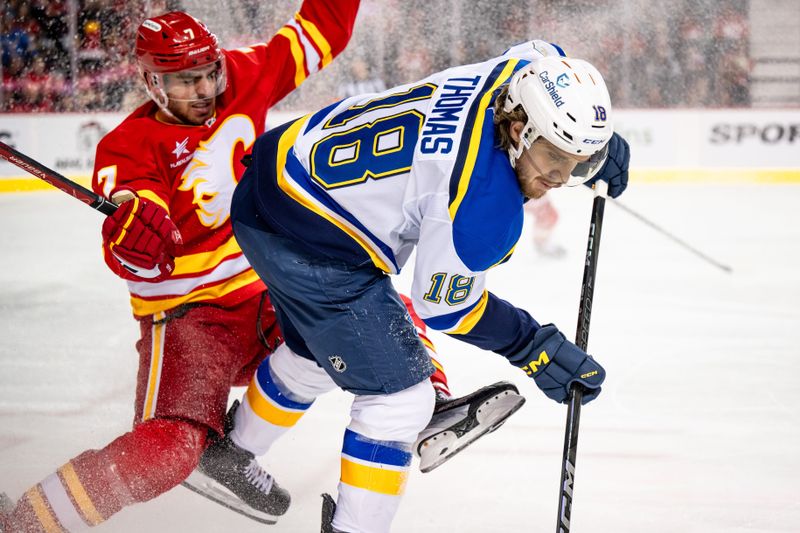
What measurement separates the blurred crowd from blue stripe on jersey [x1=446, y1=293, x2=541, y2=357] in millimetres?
3507

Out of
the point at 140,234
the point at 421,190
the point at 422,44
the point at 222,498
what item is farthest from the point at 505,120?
the point at 422,44

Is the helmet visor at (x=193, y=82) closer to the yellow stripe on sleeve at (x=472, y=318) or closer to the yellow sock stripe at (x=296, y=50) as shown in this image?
the yellow sock stripe at (x=296, y=50)

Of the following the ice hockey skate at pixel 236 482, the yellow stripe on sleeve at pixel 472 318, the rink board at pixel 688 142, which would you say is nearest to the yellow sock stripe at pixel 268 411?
the ice hockey skate at pixel 236 482

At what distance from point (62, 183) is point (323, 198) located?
0.67 metres

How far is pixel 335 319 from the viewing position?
1743 millimetres

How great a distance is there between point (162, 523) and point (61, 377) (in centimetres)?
104

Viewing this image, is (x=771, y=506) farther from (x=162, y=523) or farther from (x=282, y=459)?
(x=162, y=523)

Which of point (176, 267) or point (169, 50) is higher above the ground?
point (169, 50)

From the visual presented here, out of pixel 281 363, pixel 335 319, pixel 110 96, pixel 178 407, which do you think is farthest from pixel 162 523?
pixel 110 96

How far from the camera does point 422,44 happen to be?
20.7 ft

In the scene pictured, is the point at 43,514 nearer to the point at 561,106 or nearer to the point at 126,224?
the point at 126,224

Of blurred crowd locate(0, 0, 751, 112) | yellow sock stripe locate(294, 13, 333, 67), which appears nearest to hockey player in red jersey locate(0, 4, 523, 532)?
yellow sock stripe locate(294, 13, 333, 67)

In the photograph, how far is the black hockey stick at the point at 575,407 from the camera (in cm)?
187

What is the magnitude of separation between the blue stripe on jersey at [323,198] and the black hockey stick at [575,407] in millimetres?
436
